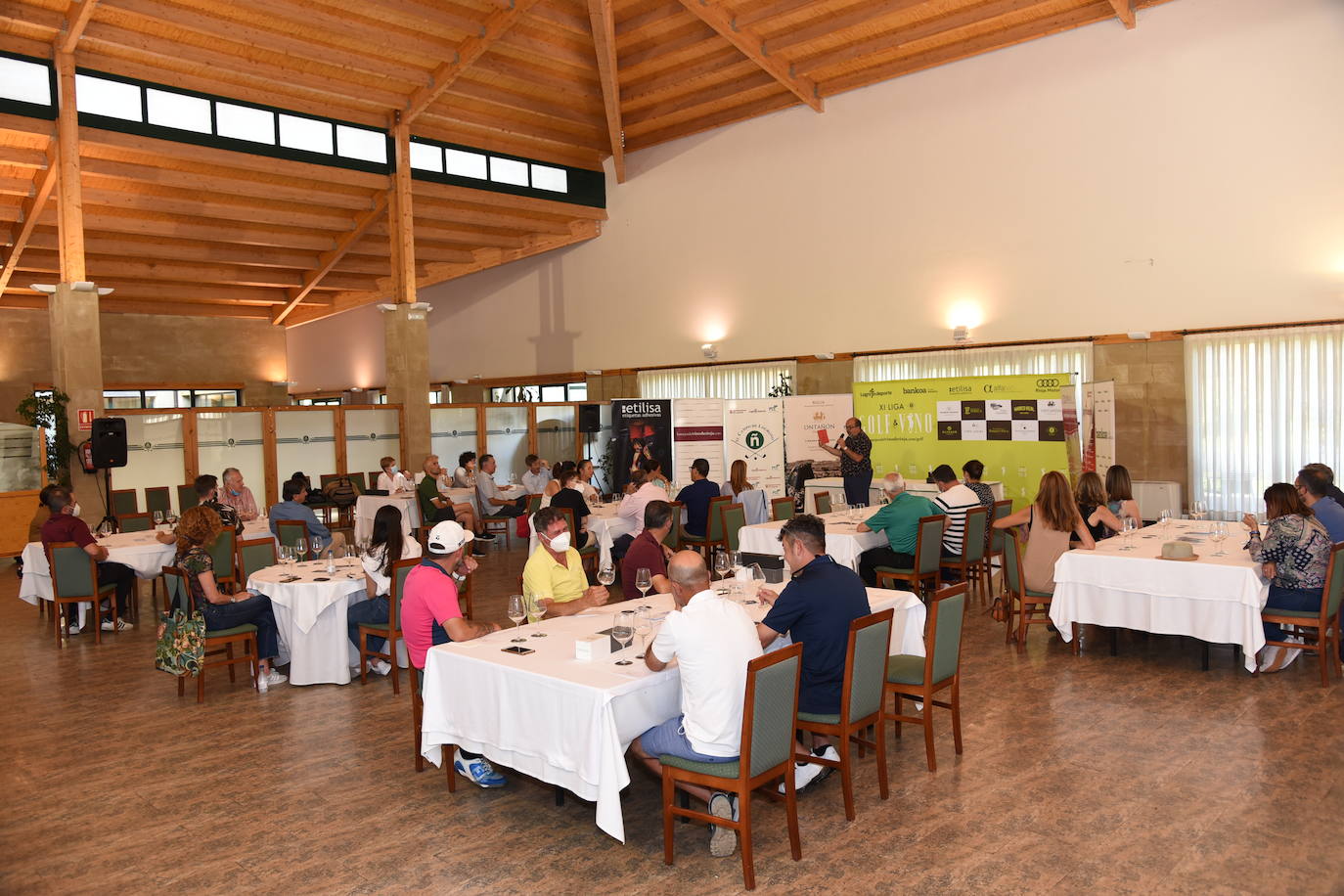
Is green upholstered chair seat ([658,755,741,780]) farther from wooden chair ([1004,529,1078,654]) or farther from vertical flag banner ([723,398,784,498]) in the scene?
vertical flag banner ([723,398,784,498])

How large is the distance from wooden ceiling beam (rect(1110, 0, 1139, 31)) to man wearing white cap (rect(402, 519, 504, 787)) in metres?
9.98

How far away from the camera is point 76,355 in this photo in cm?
1143

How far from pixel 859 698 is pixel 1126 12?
9.97 m

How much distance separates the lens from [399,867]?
368 centimetres

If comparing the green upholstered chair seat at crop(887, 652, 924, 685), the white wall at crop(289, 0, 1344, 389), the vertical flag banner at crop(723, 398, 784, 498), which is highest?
the white wall at crop(289, 0, 1344, 389)

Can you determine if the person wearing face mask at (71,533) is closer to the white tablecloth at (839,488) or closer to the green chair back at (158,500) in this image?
the green chair back at (158,500)

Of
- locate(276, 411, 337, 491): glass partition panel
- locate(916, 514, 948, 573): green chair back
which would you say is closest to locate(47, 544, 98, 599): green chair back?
locate(276, 411, 337, 491): glass partition panel

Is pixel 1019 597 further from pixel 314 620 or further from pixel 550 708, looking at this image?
pixel 314 620

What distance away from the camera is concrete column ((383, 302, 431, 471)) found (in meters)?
14.2

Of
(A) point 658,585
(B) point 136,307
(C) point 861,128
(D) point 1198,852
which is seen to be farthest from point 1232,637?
(B) point 136,307

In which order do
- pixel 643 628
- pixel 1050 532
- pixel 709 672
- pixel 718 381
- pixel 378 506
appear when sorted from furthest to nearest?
pixel 718 381, pixel 378 506, pixel 1050 532, pixel 643 628, pixel 709 672

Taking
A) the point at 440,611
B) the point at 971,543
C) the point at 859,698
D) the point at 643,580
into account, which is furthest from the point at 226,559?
the point at 971,543

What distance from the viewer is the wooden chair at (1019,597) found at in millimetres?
6645

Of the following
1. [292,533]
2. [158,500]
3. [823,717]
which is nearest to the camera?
[823,717]
